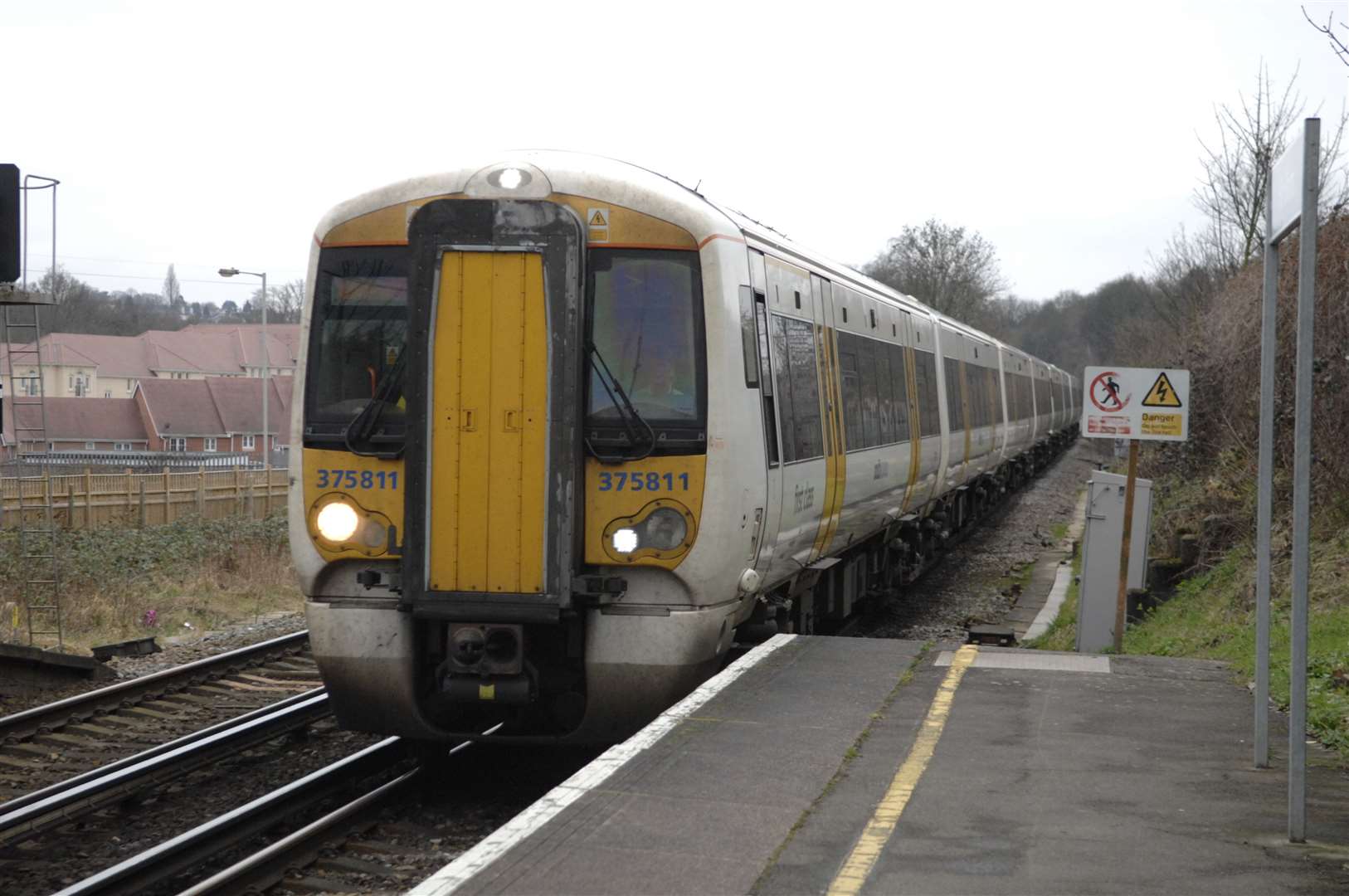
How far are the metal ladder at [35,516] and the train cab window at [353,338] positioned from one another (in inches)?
223

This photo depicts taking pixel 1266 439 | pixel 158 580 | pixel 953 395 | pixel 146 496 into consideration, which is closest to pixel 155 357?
pixel 146 496

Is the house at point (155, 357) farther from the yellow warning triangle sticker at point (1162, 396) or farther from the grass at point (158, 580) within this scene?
the yellow warning triangle sticker at point (1162, 396)

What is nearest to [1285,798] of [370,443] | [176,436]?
[370,443]

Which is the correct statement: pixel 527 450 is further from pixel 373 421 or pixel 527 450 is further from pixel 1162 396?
pixel 1162 396

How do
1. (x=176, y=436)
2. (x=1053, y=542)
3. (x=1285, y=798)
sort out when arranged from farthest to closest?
(x=176, y=436) < (x=1053, y=542) < (x=1285, y=798)

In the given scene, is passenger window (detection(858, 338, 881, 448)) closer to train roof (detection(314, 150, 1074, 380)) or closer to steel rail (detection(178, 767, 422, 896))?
train roof (detection(314, 150, 1074, 380))

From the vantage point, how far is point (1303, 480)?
475 cm

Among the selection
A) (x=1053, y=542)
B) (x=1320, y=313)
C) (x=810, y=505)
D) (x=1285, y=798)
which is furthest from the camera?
(x=1053, y=542)

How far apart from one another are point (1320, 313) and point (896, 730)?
1075 centimetres

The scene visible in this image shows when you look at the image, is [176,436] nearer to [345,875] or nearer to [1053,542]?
[1053,542]

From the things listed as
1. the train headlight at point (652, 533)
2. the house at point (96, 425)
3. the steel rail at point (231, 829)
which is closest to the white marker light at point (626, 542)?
the train headlight at point (652, 533)

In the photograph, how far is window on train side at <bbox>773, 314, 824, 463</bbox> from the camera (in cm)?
858

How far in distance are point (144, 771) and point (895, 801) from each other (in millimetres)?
4302

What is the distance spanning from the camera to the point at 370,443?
7176 millimetres
